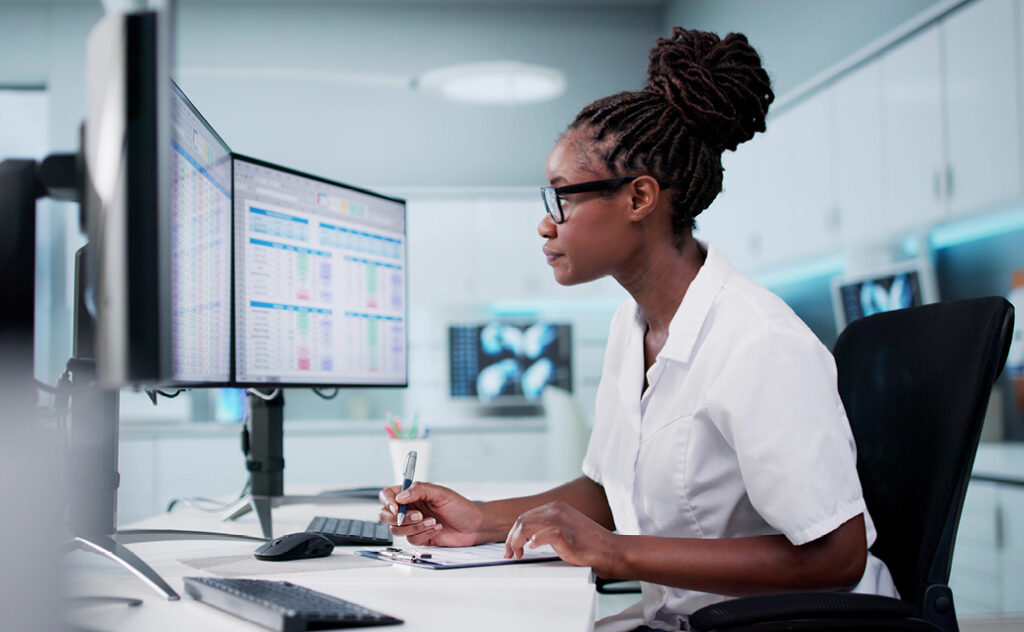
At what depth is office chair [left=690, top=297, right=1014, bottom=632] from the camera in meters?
0.81

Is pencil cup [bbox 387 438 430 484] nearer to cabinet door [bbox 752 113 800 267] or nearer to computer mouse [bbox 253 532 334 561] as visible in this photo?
computer mouse [bbox 253 532 334 561]

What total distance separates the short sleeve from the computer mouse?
49 centimetres

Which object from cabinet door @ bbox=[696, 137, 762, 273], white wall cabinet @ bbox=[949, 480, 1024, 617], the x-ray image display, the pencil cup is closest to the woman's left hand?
the pencil cup

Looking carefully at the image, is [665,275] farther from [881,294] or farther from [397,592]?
[881,294]

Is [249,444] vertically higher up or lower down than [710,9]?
lower down

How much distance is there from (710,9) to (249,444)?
397 centimetres

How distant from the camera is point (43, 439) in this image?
0.41 metres

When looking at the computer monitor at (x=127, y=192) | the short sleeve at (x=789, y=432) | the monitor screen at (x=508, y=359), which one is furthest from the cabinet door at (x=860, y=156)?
the computer monitor at (x=127, y=192)

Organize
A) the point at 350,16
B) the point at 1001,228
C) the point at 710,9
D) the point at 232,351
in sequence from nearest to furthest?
the point at 232,351 → the point at 1001,228 → the point at 710,9 → the point at 350,16

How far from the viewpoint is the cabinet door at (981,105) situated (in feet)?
7.43

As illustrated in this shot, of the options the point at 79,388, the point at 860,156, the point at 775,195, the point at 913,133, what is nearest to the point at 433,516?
the point at 79,388

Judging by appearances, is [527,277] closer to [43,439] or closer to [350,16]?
[350,16]

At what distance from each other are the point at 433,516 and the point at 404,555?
5.7 inches

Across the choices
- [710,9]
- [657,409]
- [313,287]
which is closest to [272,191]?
[313,287]
